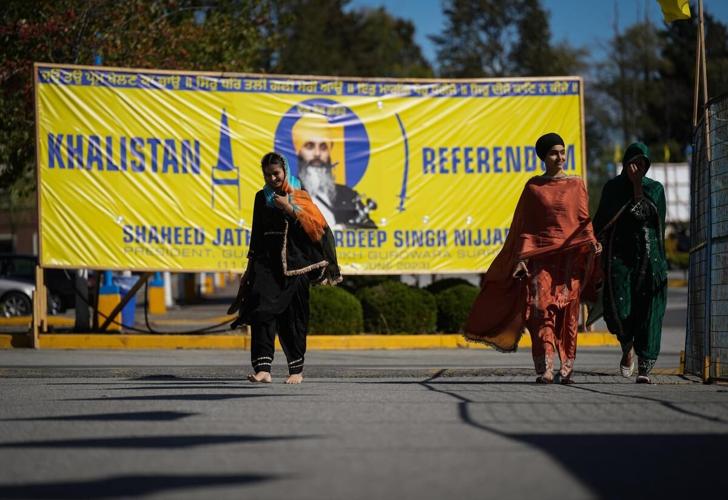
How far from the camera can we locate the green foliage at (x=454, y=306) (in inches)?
739

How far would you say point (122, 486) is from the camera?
192 inches

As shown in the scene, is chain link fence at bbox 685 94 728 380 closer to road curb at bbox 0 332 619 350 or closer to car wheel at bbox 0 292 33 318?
road curb at bbox 0 332 619 350

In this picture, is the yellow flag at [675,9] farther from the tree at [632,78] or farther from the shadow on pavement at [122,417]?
the tree at [632,78]

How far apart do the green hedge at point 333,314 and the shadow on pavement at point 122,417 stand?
1083 cm

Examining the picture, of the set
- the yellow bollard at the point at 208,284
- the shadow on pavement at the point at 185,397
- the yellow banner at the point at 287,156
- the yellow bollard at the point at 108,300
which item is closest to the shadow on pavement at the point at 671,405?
the shadow on pavement at the point at 185,397

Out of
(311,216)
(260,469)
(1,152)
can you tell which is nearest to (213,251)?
(1,152)

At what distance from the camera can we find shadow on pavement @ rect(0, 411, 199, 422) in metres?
7.01


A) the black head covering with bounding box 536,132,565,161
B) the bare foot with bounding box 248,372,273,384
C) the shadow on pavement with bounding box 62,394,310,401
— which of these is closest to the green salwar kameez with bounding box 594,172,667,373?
the black head covering with bounding box 536,132,565,161

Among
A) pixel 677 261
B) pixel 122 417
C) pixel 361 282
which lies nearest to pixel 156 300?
pixel 361 282

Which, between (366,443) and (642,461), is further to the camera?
(366,443)

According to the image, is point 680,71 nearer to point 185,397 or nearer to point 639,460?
point 185,397

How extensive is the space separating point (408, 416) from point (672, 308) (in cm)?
2218

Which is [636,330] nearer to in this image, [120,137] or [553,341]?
[553,341]

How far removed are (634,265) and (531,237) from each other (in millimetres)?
996
